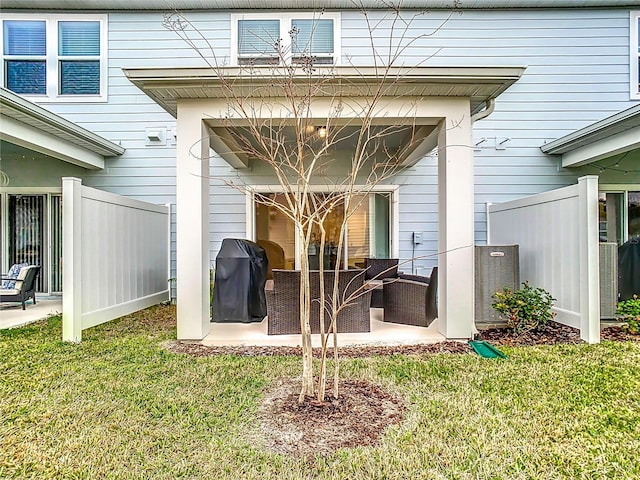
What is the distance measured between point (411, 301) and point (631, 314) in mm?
3071

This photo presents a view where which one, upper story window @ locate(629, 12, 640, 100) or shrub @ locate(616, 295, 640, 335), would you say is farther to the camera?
upper story window @ locate(629, 12, 640, 100)

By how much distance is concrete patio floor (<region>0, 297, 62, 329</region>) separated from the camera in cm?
608

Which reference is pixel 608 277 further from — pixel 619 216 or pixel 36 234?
pixel 36 234

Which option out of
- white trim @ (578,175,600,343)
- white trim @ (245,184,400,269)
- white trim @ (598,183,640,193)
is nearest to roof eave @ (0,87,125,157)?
white trim @ (245,184,400,269)

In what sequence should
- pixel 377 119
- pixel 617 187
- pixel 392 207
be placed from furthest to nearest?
pixel 392 207 < pixel 617 187 < pixel 377 119

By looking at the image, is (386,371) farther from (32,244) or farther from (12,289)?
(32,244)

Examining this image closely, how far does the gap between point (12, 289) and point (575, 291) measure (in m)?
8.93

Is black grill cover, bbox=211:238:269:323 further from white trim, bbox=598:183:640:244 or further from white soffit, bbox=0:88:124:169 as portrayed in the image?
white trim, bbox=598:183:640:244

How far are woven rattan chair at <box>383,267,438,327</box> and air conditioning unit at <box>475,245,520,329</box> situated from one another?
66 centimetres

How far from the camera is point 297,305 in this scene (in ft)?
16.9

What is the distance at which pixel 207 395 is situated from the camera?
3.23 m

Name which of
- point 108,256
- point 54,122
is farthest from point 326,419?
point 54,122

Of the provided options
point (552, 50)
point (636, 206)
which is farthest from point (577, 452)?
point (552, 50)

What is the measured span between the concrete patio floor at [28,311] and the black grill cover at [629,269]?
→ 9672 millimetres
